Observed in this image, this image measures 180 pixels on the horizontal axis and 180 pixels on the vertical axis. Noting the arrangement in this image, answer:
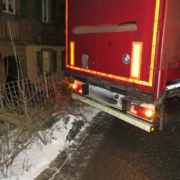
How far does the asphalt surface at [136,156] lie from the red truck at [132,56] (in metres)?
0.58

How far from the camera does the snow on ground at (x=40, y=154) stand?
10.3 ft

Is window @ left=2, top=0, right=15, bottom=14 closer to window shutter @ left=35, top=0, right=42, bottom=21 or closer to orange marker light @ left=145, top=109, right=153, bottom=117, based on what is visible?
window shutter @ left=35, top=0, right=42, bottom=21

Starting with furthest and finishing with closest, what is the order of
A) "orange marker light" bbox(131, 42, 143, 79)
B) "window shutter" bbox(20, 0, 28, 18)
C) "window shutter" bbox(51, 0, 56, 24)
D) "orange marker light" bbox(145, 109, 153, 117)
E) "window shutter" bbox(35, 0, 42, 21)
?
"window shutter" bbox(51, 0, 56, 24) < "window shutter" bbox(35, 0, 42, 21) < "window shutter" bbox(20, 0, 28, 18) < "orange marker light" bbox(145, 109, 153, 117) < "orange marker light" bbox(131, 42, 143, 79)

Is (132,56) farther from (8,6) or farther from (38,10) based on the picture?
(38,10)

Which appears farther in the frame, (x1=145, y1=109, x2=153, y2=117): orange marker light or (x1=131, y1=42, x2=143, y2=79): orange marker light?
(x1=145, y1=109, x2=153, y2=117): orange marker light

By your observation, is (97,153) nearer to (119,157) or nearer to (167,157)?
(119,157)

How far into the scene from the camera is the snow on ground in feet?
10.3

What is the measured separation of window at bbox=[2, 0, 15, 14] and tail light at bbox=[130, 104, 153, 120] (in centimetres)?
780

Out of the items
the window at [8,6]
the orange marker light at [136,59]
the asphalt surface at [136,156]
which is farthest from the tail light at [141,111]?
the window at [8,6]

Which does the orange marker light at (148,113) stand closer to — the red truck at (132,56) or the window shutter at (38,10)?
the red truck at (132,56)

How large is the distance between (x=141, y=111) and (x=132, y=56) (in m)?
1.17

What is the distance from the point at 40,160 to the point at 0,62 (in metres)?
6.73

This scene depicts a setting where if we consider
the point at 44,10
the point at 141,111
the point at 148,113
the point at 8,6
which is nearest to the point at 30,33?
the point at 8,6

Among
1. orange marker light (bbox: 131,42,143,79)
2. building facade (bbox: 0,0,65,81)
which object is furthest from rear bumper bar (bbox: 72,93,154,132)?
building facade (bbox: 0,0,65,81)
